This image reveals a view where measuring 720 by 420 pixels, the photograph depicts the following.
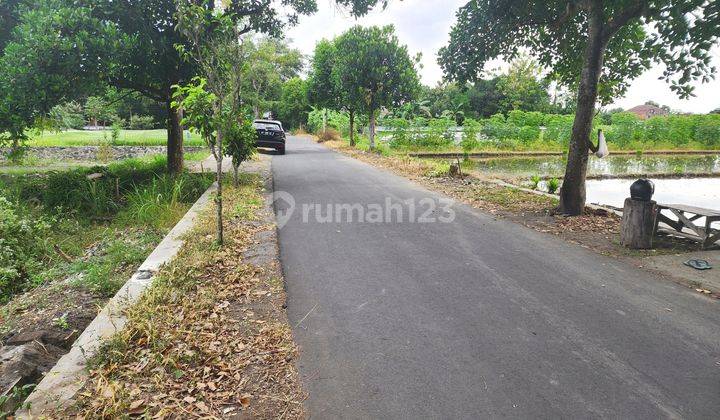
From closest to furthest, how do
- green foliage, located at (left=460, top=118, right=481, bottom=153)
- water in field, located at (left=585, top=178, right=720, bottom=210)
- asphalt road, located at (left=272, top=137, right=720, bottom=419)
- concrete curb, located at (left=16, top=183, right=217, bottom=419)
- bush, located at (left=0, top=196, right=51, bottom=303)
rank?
concrete curb, located at (left=16, top=183, right=217, bottom=419), asphalt road, located at (left=272, top=137, right=720, bottom=419), bush, located at (left=0, top=196, right=51, bottom=303), water in field, located at (left=585, top=178, right=720, bottom=210), green foliage, located at (left=460, top=118, right=481, bottom=153)

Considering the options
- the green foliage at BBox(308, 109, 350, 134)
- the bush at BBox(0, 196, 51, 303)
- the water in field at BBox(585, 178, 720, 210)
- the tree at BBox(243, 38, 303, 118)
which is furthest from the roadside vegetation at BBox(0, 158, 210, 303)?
the tree at BBox(243, 38, 303, 118)

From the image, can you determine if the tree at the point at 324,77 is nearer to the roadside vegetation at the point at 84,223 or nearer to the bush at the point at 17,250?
the roadside vegetation at the point at 84,223

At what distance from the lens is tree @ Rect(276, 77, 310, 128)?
43.6 metres

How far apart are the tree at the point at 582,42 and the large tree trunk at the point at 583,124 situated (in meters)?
0.02

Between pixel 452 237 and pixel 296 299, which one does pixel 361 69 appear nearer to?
pixel 452 237

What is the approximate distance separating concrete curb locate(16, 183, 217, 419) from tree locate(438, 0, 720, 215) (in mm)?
6750

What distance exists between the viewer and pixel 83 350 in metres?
2.95

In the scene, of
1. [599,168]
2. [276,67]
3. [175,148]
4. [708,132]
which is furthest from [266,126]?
[276,67]

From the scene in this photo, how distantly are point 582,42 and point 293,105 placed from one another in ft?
129

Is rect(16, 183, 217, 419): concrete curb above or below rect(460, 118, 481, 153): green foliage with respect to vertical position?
below

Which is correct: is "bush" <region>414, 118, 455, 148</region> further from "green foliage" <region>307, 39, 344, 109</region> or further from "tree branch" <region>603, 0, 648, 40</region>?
"tree branch" <region>603, 0, 648, 40</region>

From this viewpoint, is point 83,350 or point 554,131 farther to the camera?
point 554,131

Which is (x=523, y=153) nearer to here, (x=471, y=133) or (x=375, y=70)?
(x=471, y=133)

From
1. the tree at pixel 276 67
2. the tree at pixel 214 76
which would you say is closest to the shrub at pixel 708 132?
the tree at pixel 214 76
